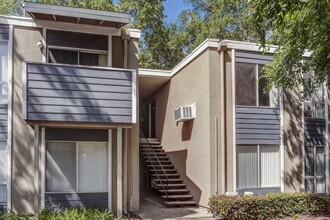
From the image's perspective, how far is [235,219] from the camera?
10133 mm

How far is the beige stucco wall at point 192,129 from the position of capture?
1205 cm

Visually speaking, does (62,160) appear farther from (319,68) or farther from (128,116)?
(319,68)

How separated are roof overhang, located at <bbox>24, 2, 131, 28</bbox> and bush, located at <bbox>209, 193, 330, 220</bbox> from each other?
6004mm

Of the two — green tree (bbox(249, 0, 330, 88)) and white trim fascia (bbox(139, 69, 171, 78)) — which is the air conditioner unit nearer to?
white trim fascia (bbox(139, 69, 171, 78))

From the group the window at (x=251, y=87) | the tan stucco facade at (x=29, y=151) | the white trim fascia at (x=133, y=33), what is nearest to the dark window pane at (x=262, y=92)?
the window at (x=251, y=87)

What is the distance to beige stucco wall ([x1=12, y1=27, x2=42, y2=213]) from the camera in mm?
10070

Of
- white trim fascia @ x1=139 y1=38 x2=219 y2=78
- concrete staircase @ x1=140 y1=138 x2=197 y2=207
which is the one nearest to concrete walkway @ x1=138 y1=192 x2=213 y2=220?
concrete staircase @ x1=140 y1=138 x2=197 y2=207

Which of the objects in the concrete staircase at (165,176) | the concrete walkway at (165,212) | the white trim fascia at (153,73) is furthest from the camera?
the white trim fascia at (153,73)

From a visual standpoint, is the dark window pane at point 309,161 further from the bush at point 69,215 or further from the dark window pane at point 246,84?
the bush at point 69,215

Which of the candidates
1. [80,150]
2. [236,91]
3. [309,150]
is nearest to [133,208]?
[80,150]

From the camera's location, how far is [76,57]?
11.0m

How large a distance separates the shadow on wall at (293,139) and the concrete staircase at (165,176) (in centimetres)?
358

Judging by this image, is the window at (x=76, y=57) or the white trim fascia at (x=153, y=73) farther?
the white trim fascia at (x=153, y=73)

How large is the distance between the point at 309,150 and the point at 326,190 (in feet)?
5.35
